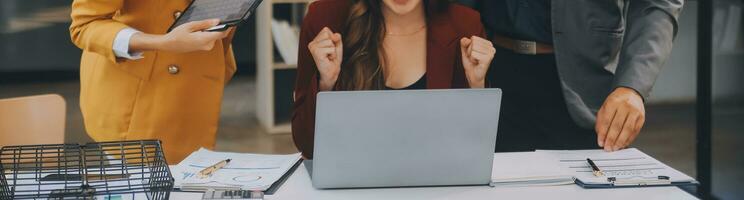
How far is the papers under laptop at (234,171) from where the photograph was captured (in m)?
1.98

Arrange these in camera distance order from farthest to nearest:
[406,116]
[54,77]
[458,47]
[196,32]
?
[54,77] → [458,47] → [196,32] → [406,116]

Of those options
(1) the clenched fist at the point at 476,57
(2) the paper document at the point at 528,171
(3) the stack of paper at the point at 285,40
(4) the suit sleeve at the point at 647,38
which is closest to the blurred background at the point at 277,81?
(3) the stack of paper at the point at 285,40

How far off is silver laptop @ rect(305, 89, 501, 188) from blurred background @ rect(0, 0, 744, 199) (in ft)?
9.00

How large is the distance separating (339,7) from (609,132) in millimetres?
784

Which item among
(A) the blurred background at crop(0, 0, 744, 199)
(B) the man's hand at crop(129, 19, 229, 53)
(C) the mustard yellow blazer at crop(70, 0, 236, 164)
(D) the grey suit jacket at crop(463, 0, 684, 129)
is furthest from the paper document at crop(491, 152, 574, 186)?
(A) the blurred background at crop(0, 0, 744, 199)

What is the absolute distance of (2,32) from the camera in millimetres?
6949

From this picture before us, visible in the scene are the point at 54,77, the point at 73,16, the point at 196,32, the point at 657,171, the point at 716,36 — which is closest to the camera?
the point at 657,171

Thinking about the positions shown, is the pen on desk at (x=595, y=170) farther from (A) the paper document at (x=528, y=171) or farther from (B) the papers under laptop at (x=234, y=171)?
(B) the papers under laptop at (x=234, y=171)

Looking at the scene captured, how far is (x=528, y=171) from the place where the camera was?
6.94ft

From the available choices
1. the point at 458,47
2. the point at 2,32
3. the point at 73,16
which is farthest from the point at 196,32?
the point at 2,32

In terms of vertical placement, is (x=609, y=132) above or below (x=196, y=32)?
below

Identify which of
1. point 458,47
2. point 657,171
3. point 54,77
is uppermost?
point 458,47

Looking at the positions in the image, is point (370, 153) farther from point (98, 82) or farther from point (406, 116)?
point (98, 82)

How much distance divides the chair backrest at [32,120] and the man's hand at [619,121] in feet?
4.53
